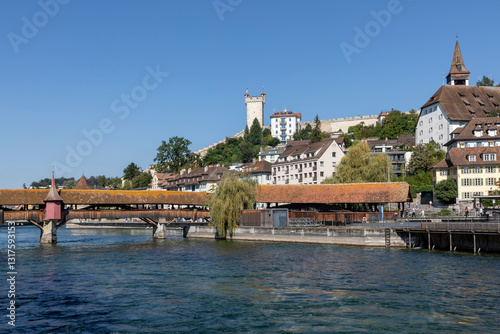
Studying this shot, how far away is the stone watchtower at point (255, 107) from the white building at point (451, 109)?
66.3 metres

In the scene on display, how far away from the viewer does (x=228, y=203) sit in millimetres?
49938

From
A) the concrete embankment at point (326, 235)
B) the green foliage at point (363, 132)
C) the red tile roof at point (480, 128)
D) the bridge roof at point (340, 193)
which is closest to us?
the concrete embankment at point (326, 235)

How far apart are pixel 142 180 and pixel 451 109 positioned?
286 feet

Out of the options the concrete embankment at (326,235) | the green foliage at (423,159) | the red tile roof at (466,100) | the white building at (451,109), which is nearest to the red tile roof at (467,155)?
the green foliage at (423,159)

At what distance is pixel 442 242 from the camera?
3850 centimetres

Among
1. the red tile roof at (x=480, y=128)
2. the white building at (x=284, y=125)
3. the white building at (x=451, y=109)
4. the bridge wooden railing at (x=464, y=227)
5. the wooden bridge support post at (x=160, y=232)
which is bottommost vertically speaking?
the wooden bridge support post at (x=160, y=232)

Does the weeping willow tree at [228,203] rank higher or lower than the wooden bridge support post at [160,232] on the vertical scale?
higher

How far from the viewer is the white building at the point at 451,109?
274 feet

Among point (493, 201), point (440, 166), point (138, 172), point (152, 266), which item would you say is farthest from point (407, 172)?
point (138, 172)

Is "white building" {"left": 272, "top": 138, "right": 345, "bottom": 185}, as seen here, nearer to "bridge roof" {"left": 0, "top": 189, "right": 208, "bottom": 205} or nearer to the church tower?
the church tower

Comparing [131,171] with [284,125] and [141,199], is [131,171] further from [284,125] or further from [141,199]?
[141,199]

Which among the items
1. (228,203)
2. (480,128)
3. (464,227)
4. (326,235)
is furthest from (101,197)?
(480,128)

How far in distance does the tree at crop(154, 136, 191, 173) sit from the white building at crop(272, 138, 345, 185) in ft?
121

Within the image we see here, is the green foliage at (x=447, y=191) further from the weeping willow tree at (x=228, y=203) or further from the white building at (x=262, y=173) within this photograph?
the white building at (x=262, y=173)
